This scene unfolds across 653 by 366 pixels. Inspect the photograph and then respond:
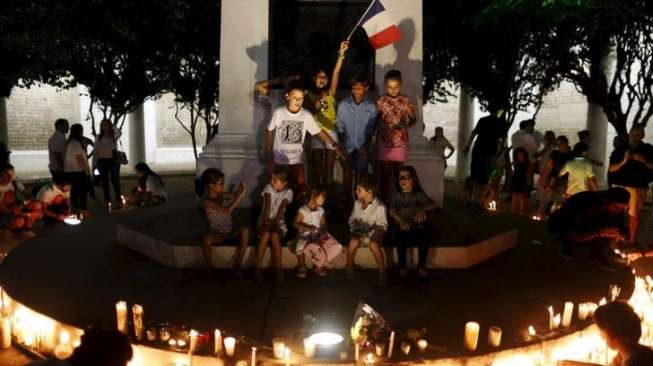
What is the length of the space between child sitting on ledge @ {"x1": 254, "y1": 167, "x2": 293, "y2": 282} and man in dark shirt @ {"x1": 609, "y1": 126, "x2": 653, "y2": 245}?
17.0ft

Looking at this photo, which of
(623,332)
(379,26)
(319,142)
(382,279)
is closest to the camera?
(623,332)

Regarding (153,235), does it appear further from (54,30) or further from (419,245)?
(54,30)

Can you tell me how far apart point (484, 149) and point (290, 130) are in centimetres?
443

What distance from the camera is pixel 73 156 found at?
34.3 feet

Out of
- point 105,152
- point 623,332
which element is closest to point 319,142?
point 623,332

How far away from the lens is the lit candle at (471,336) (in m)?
3.96

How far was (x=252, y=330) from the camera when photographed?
4.35 meters

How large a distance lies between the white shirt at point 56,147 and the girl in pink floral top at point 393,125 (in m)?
6.84

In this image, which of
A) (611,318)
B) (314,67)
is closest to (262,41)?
(314,67)

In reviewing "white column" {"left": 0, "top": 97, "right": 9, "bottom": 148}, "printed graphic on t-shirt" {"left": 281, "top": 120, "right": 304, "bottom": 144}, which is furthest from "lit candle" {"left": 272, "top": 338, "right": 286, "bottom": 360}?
"white column" {"left": 0, "top": 97, "right": 9, "bottom": 148}

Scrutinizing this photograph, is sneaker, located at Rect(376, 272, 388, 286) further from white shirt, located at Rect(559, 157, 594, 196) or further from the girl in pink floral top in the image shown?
white shirt, located at Rect(559, 157, 594, 196)

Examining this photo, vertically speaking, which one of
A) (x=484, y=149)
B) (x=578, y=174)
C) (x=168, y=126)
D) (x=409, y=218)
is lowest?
(x=409, y=218)

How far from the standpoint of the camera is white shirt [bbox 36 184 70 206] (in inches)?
353

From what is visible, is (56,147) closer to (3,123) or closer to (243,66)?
(243,66)
